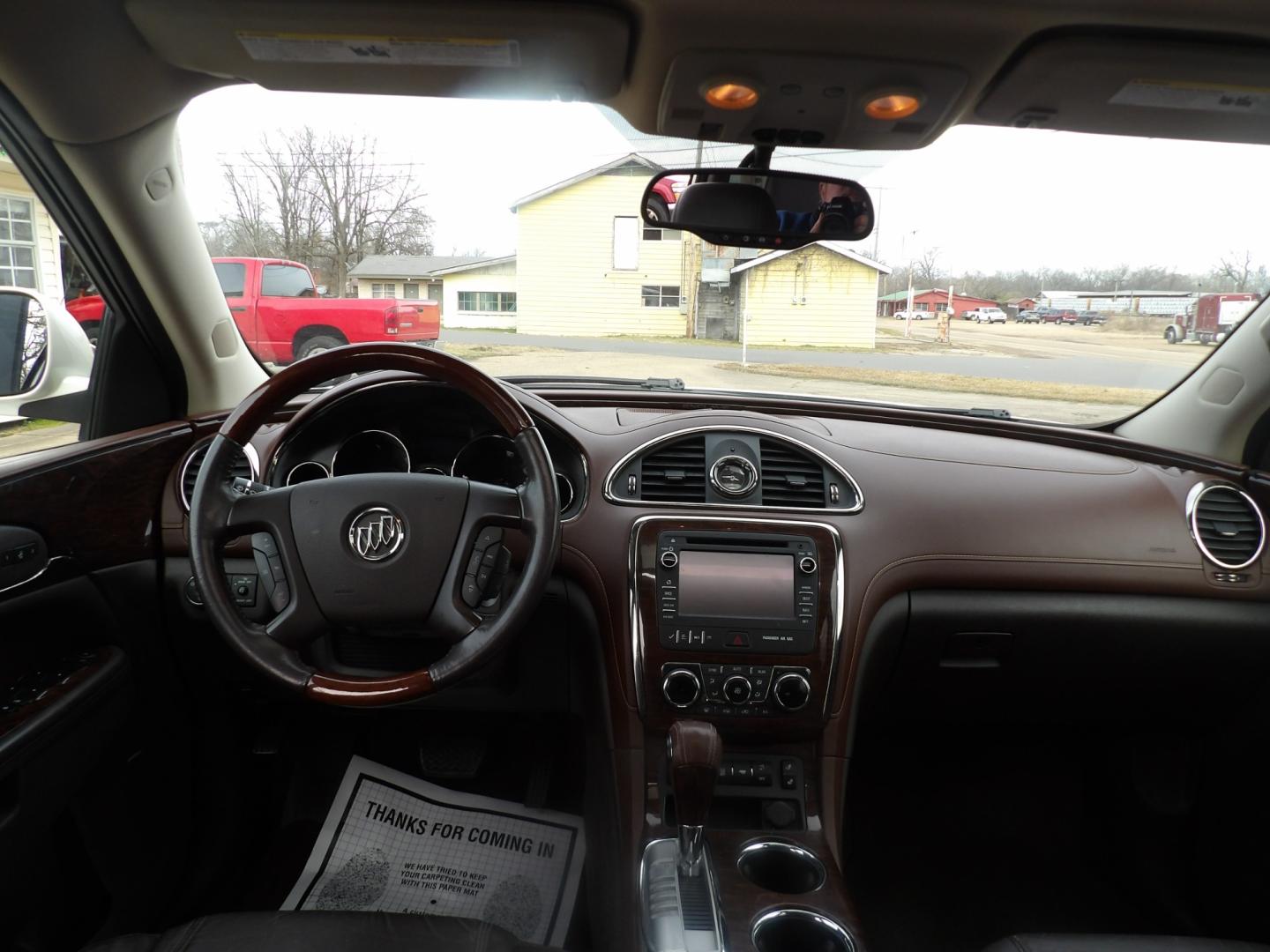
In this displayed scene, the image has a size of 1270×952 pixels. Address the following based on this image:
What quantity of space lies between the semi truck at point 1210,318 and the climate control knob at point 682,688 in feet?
5.51

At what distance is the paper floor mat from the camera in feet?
7.65

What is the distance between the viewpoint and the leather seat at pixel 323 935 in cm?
147

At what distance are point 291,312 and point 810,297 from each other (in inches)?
58.9

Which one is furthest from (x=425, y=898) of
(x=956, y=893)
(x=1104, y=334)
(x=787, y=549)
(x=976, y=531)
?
(x=1104, y=334)

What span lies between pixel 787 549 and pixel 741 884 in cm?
76

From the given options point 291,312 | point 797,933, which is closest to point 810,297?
point 291,312

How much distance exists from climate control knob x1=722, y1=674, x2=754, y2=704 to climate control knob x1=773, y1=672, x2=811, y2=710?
6 cm

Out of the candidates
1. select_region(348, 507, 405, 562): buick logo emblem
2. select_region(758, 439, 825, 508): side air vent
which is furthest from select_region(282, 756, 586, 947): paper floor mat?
select_region(758, 439, 825, 508): side air vent

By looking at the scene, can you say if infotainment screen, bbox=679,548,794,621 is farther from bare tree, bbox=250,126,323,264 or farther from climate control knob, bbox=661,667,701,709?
bare tree, bbox=250,126,323,264

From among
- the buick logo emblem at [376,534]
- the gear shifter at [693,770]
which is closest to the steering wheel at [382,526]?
the buick logo emblem at [376,534]

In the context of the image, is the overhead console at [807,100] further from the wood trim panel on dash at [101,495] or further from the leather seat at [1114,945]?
the leather seat at [1114,945]

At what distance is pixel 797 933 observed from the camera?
5.76 ft

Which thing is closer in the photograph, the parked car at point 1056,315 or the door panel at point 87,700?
the door panel at point 87,700

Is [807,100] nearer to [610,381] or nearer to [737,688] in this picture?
[610,381]
